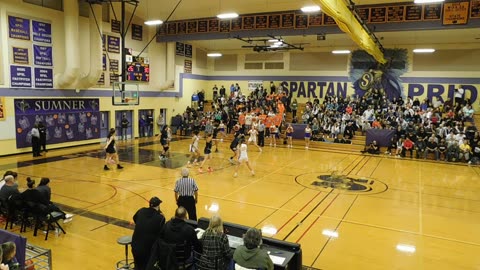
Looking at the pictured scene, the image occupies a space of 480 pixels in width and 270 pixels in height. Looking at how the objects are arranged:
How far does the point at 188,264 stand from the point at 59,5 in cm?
1709

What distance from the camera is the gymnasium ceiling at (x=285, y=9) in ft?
57.1

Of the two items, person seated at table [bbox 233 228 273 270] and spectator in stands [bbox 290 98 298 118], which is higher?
spectator in stands [bbox 290 98 298 118]


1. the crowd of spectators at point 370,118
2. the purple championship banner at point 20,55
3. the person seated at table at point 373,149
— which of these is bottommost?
the person seated at table at point 373,149

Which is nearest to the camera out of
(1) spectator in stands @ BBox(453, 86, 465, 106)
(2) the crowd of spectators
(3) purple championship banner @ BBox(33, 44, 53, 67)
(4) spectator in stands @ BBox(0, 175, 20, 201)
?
(4) spectator in stands @ BBox(0, 175, 20, 201)

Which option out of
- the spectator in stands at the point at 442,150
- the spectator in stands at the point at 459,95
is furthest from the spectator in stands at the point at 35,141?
the spectator in stands at the point at 459,95

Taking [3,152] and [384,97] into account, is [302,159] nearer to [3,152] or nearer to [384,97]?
[384,97]

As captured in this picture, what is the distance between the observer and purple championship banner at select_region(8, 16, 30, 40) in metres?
15.2

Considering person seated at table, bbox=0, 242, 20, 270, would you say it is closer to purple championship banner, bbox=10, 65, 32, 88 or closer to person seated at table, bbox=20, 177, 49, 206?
person seated at table, bbox=20, 177, 49, 206

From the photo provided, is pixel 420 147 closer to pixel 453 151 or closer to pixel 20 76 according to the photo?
pixel 453 151

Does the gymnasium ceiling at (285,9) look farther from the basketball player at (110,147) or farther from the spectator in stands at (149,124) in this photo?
the basketball player at (110,147)

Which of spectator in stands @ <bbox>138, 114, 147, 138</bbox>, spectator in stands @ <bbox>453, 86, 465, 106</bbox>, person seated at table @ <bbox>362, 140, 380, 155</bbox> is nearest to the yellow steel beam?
person seated at table @ <bbox>362, 140, 380, 155</bbox>

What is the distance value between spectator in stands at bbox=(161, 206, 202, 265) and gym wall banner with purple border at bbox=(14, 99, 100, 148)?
14.8 m

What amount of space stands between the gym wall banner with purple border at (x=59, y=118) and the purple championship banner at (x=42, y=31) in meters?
2.88

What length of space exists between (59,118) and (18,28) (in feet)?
15.0
